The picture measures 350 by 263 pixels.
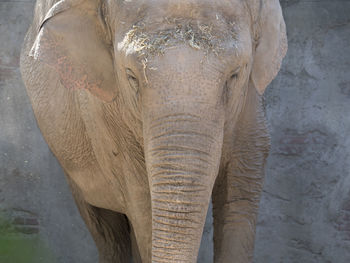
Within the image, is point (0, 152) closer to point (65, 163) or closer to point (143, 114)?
point (65, 163)

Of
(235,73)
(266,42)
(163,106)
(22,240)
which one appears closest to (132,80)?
(163,106)

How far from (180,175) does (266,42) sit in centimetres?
61

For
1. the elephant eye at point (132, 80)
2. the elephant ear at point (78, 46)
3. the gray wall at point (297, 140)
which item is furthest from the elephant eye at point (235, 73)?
the gray wall at point (297, 140)

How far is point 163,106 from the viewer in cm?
194

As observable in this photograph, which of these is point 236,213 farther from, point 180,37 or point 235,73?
point 180,37

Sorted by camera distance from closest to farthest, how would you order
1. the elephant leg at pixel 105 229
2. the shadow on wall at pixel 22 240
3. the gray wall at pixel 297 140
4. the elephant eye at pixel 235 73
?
1. the elephant eye at pixel 235 73
2. the elephant leg at pixel 105 229
3. the gray wall at pixel 297 140
4. the shadow on wall at pixel 22 240

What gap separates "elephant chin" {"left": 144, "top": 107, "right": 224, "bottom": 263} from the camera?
6.25 ft

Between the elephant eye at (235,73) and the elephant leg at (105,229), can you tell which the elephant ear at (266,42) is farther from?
the elephant leg at (105,229)

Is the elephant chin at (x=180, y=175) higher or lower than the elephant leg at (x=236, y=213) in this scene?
higher

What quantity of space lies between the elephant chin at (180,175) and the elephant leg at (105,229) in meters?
1.28

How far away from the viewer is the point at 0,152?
3861mm

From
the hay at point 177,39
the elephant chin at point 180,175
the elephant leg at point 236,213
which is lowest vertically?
the elephant leg at point 236,213

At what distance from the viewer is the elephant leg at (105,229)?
3227 millimetres

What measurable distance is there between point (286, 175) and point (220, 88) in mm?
1724
